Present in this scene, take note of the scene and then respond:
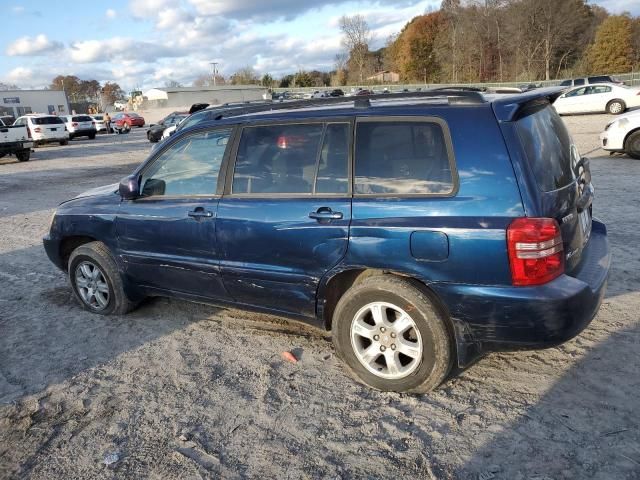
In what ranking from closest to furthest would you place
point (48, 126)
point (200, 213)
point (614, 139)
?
point (200, 213)
point (614, 139)
point (48, 126)

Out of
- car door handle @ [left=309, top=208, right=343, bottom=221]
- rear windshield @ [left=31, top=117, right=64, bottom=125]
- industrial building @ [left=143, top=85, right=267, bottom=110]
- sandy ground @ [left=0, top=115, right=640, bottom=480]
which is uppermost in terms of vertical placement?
industrial building @ [left=143, top=85, right=267, bottom=110]

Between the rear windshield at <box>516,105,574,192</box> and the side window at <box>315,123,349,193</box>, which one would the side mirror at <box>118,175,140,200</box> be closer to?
the side window at <box>315,123,349,193</box>

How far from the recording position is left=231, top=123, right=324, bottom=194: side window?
12.0 ft

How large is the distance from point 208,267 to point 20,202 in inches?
379

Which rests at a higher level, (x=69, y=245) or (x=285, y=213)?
(x=285, y=213)

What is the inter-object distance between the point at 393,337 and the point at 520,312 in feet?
2.59

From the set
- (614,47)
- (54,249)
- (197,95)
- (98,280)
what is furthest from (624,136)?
(197,95)

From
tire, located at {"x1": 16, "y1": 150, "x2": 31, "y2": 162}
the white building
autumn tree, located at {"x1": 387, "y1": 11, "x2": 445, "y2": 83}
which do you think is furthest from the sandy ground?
the white building

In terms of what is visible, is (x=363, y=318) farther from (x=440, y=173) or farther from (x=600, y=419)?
(x=600, y=419)

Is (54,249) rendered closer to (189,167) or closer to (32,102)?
(189,167)

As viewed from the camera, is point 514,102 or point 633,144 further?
point 633,144

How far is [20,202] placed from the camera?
1180 cm

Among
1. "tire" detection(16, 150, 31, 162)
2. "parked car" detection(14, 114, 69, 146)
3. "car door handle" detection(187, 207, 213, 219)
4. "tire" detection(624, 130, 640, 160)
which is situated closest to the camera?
"car door handle" detection(187, 207, 213, 219)

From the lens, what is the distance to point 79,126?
32.8 meters
